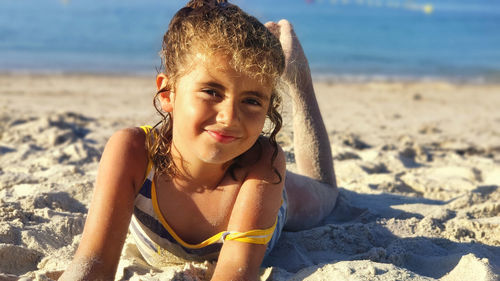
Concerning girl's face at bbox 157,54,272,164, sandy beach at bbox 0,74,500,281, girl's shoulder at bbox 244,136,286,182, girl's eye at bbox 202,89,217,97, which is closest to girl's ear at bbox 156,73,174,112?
girl's face at bbox 157,54,272,164

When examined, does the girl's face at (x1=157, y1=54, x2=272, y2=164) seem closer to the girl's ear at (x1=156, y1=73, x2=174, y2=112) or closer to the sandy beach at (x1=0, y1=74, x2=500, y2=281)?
the girl's ear at (x1=156, y1=73, x2=174, y2=112)

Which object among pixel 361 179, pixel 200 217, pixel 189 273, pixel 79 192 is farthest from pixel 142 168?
pixel 361 179

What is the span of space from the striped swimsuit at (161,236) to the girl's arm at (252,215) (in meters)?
0.04

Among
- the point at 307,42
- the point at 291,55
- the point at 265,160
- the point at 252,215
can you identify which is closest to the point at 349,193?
the point at 291,55

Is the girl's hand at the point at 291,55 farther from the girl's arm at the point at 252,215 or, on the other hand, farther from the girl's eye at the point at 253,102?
the girl's eye at the point at 253,102

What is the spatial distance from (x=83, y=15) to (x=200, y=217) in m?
20.1

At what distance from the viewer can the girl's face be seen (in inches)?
76.5

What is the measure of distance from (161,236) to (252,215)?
1.34 feet

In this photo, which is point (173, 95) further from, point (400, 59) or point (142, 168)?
point (400, 59)

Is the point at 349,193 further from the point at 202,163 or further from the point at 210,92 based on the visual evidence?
the point at 210,92

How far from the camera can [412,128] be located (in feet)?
19.8

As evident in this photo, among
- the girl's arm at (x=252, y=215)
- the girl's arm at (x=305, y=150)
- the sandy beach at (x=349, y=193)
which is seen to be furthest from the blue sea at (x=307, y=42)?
the girl's arm at (x=252, y=215)

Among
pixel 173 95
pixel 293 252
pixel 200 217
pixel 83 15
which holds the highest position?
pixel 83 15

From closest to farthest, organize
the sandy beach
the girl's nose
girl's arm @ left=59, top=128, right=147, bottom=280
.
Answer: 1. the girl's nose
2. girl's arm @ left=59, top=128, right=147, bottom=280
3. the sandy beach
